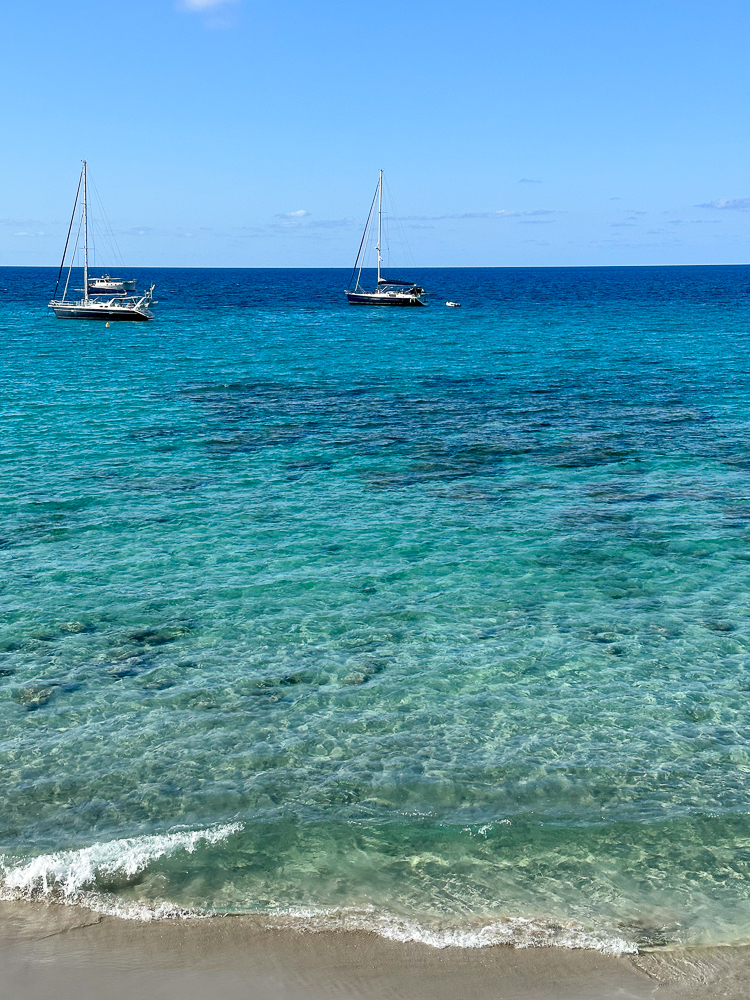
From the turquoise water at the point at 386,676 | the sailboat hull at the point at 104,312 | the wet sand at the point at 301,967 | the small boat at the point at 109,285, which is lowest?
the wet sand at the point at 301,967

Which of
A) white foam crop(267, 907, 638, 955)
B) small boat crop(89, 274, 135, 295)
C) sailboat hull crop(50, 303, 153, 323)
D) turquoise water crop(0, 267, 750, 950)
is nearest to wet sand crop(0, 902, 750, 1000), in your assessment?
white foam crop(267, 907, 638, 955)

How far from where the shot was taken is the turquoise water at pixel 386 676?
9.59 meters

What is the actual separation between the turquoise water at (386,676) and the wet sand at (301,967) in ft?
0.96

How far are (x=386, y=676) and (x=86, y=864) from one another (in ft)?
19.0

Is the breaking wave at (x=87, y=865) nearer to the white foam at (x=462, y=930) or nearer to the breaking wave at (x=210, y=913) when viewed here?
the breaking wave at (x=210, y=913)

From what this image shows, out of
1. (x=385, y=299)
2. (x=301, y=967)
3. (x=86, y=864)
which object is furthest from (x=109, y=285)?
(x=301, y=967)

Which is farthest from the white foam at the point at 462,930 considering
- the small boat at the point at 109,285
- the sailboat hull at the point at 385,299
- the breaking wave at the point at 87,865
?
the sailboat hull at the point at 385,299

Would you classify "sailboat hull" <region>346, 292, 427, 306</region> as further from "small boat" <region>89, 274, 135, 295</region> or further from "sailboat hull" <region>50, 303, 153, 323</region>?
"sailboat hull" <region>50, 303, 153, 323</region>

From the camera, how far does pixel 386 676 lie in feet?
46.4

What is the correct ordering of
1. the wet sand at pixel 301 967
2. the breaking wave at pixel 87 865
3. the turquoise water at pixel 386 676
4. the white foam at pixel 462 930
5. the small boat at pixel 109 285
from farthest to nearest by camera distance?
the small boat at pixel 109 285
the turquoise water at pixel 386 676
the breaking wave at pixel 87 865
the white foam at pixel 462 930
the wet sand at pixel 301 967

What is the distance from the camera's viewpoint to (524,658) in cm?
1474

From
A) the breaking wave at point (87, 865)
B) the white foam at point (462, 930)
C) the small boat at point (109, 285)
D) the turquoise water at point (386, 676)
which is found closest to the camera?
the white foam at point (462, 930)

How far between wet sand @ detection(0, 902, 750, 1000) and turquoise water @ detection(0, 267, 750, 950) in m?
0.29

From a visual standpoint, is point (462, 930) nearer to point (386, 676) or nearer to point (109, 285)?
point (386, 676)
